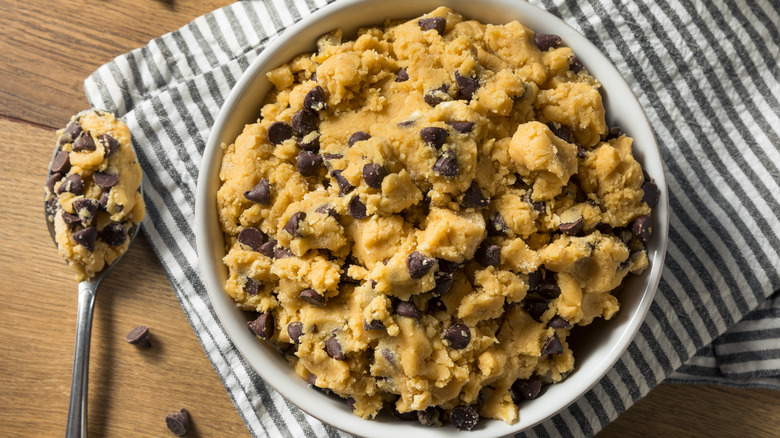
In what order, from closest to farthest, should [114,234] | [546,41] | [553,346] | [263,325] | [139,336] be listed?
[553,346] → [263,325] → [546,41] → [114,234] → [139,336]

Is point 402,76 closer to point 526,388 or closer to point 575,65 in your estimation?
point 575,65

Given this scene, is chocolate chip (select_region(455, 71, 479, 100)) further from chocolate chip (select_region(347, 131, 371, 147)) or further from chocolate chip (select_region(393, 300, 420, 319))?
chocolate chip (select_region(393, 300, 420, 319))

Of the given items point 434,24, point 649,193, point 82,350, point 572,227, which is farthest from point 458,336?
point 82,350

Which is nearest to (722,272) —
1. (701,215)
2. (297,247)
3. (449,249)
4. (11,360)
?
(701,215)

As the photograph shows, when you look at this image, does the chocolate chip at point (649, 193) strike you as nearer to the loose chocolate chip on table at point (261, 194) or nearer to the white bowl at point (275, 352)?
the white bowl at point (275, 352)

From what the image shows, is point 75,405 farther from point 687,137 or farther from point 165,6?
point 687,137
